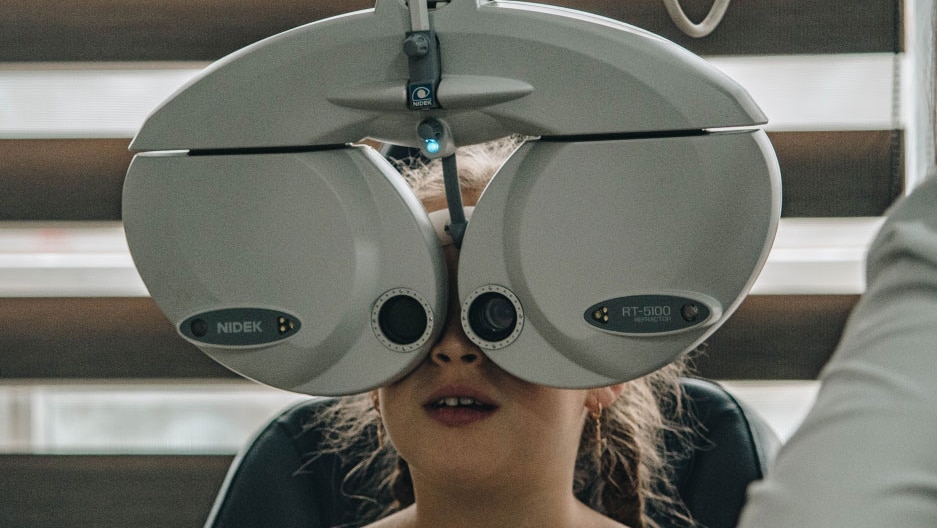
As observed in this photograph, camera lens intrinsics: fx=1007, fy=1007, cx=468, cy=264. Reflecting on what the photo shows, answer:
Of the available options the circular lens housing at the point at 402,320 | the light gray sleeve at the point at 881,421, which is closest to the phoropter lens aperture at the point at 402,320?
the circular lens housing at the point at 402,320

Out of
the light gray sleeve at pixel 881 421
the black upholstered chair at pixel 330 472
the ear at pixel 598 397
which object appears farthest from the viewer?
the black upholstered chair at pixel 330 472

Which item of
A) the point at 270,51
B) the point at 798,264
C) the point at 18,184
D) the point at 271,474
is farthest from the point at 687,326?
the point at 18,184

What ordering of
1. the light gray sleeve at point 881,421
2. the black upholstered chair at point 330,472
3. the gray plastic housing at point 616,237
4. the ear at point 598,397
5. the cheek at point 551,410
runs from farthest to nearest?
the black upholstered chair at point 330,472 → the ear at point 598,397 → the cheek at point 551,410 → the gray plastic housing at point 616,237 → the light gray sleeve at point 881,421

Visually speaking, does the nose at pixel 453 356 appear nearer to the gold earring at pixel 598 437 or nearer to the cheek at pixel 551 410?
the cheek at pixel 551 410

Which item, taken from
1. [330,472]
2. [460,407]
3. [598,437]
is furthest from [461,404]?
[330,472]

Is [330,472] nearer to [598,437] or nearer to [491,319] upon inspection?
[598,437]

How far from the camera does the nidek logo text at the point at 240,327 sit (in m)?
0.77

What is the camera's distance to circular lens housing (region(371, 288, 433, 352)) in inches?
29.2

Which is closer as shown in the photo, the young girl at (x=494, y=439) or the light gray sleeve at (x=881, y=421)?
the light gray sleeve at (x=881, y=421)

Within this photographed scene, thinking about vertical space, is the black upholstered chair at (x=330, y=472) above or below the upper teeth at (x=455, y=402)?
below

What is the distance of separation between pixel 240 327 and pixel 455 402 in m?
0.24

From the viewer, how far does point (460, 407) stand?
36.7 inches

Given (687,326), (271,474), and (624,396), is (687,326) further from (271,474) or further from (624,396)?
(271,474)

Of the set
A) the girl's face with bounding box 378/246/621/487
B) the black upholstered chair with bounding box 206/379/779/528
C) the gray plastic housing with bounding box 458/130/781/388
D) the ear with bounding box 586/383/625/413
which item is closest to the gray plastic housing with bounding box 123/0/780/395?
the gray plastic housing with bounding box 458/130/781/388
